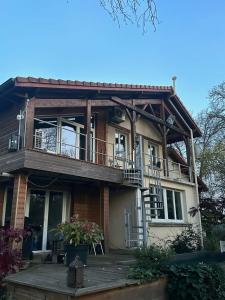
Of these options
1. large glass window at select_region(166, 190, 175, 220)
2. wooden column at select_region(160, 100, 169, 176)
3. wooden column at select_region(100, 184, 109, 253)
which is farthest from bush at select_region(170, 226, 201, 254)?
wooden column at select_region(100, 184, 109, 253)

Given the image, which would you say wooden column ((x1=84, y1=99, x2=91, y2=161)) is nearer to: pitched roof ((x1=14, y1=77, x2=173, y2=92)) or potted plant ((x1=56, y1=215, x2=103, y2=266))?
pitched roof ((x1=14, y1=77, x2=173, y2=92))

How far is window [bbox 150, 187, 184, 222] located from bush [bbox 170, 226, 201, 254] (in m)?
0.88

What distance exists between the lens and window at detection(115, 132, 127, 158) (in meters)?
14.2

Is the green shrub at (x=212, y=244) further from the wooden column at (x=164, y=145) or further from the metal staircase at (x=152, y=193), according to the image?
the wooden column at (x=164, y=145)

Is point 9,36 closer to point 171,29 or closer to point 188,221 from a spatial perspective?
point 171,29

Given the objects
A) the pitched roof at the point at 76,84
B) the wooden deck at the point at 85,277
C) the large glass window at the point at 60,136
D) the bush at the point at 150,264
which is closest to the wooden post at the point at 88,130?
the large glass window at the point at 60,136

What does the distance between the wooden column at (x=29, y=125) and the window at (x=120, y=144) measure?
18.3 feet

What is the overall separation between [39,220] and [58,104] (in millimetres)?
4261

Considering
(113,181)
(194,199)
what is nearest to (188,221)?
(194,199)

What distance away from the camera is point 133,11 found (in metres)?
3.81

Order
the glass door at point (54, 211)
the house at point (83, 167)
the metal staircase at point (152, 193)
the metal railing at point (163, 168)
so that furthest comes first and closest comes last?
the metal railing at point (163, 168)
the glass door at point (54, 211)
the metal staircase at point (152, 193)
the house at point (83, 167)

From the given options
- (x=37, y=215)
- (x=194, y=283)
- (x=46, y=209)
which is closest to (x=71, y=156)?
(x=46, y=209)

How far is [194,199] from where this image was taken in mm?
15367

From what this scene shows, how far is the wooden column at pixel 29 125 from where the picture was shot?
866cm
